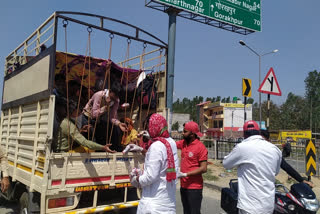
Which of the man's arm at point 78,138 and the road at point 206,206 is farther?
the road at point 206,206

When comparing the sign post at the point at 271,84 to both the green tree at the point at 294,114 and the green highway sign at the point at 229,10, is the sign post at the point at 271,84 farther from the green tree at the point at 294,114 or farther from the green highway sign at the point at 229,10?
the green tree at the point at 294,114

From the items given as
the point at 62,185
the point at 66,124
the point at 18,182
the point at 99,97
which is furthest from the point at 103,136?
the point at 18,182

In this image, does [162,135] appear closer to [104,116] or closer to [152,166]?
[152,166]

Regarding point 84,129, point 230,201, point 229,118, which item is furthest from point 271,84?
point 229,118

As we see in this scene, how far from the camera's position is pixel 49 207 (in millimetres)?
3256

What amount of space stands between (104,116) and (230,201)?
Answer: 237 cm

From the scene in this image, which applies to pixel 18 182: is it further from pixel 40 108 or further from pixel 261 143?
pixel 261 143

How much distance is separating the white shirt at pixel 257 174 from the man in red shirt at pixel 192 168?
2.73 feet

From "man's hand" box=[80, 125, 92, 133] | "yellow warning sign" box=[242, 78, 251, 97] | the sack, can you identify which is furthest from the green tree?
"man's hand" box=[80, 125, 92, 133]

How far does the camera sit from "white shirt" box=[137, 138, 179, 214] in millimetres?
2350

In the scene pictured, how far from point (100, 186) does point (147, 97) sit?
182 cm

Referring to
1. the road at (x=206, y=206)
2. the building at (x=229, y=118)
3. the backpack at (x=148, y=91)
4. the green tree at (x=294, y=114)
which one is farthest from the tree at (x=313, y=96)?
the backpack at (x=148, y=91)

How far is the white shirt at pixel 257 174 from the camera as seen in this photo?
8.38 ft

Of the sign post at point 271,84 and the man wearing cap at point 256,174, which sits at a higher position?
the sign post at point 271,84
